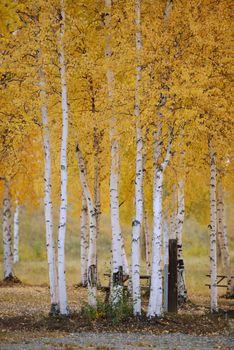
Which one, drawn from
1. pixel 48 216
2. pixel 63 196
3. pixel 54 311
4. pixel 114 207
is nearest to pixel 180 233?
pixel 114 207

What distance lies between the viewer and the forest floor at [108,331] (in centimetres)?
1280

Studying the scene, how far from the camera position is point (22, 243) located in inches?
2007

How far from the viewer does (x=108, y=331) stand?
48.4 feet

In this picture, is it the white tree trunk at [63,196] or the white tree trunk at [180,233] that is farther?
the white tree trunk at [180,233]

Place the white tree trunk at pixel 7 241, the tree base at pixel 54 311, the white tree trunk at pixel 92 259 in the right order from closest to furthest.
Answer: the tree base at pixel 54 311, the white tree trunk at pixel 92 259, the white tree trunk at pixel 7 241

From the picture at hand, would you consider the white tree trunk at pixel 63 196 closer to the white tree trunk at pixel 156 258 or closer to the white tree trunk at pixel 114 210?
the white tree trunk at pixel 114 210

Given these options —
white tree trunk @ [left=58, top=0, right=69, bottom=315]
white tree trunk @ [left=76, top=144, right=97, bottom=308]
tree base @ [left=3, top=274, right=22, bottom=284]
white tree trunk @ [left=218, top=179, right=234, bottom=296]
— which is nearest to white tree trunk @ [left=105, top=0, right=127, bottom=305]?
white tree trunk @ [left=76, top=144, right=97, bottom=308]

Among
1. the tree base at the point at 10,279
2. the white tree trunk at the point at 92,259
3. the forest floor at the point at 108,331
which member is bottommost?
the forest floor at the point at 108,331

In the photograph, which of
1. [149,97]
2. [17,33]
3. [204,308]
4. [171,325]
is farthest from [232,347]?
[17,33]

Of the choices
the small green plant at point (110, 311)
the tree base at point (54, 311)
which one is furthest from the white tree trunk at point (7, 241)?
the small green plant at point (110, 311)

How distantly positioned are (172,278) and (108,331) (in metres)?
4.93

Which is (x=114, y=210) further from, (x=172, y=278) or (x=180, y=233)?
(x=180, y=233)

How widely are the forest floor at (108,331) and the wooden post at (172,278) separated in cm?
127

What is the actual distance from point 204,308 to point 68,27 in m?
9.96
